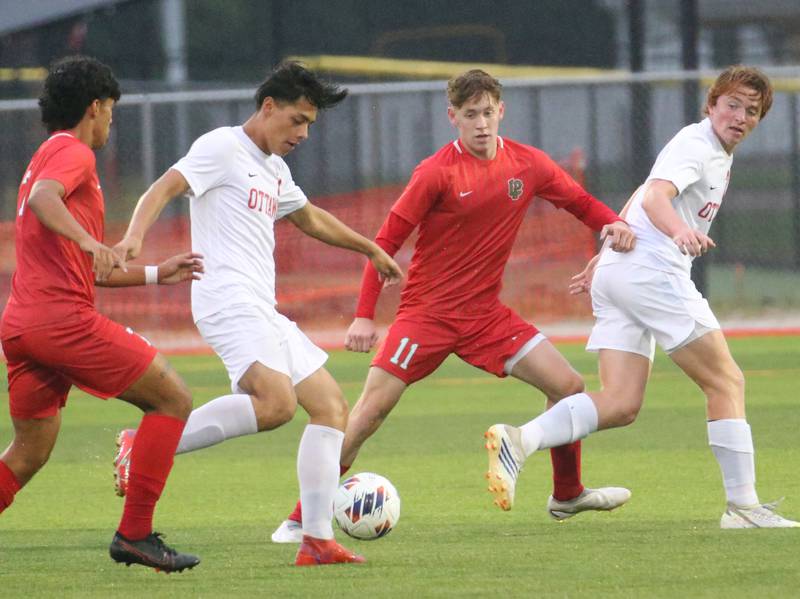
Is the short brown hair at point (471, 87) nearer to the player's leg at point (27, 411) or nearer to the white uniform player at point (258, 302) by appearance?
the white uniform player at point (258, 302)

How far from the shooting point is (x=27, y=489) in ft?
28.7

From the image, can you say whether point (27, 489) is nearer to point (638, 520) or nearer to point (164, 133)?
point (638, 520)

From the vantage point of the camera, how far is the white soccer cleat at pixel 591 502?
23.8 ft

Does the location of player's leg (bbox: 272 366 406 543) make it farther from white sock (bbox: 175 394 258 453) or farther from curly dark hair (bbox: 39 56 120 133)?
curly dark hair (bbox: 39 56 120 133)

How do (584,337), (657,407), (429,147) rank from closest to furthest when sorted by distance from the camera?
(657,407) < (584,337) < (429,147)

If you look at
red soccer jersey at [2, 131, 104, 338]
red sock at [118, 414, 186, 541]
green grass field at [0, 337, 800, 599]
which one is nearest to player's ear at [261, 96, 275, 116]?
red soccer jersey at [2, 131, 104, 338]

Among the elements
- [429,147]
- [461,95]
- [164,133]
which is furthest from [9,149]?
[461,95]

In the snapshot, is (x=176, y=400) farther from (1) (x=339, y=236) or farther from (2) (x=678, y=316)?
(2) (x=678, y=316)

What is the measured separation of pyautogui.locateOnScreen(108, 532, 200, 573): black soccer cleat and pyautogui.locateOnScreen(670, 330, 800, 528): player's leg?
7.42ft

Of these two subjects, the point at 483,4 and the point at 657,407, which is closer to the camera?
the point at 657,407

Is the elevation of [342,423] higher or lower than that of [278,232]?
higher

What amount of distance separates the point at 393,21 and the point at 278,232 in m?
19.0

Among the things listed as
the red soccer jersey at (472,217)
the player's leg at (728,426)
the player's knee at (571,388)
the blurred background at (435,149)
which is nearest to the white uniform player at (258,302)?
the red soccer jersey at (472,217)

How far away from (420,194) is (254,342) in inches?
52.4
